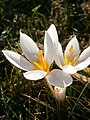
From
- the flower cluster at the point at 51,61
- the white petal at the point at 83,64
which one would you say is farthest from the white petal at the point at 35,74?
the white petal at the point at 83,64

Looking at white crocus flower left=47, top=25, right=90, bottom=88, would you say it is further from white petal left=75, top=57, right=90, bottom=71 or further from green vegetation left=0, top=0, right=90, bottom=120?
green vegetation left=0, top=0, right=90, bottom=120

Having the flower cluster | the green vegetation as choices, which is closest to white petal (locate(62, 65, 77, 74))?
the flower cluster

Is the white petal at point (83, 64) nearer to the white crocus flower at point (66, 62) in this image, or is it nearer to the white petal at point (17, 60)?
the white crocus flower at point (66, 62)

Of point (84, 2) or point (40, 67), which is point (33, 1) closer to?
point (84, 2)

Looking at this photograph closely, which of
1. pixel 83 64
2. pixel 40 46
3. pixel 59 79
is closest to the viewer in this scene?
pixel 59 79

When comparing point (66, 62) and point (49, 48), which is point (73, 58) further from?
point (49, 48)

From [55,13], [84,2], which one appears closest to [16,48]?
[55,13]

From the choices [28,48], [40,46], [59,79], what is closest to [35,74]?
[59,79]

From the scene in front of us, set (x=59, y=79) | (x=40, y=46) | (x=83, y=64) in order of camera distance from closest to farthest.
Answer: (x=59, y=79) < (x=83, y=64) < (x=40, y=46)
